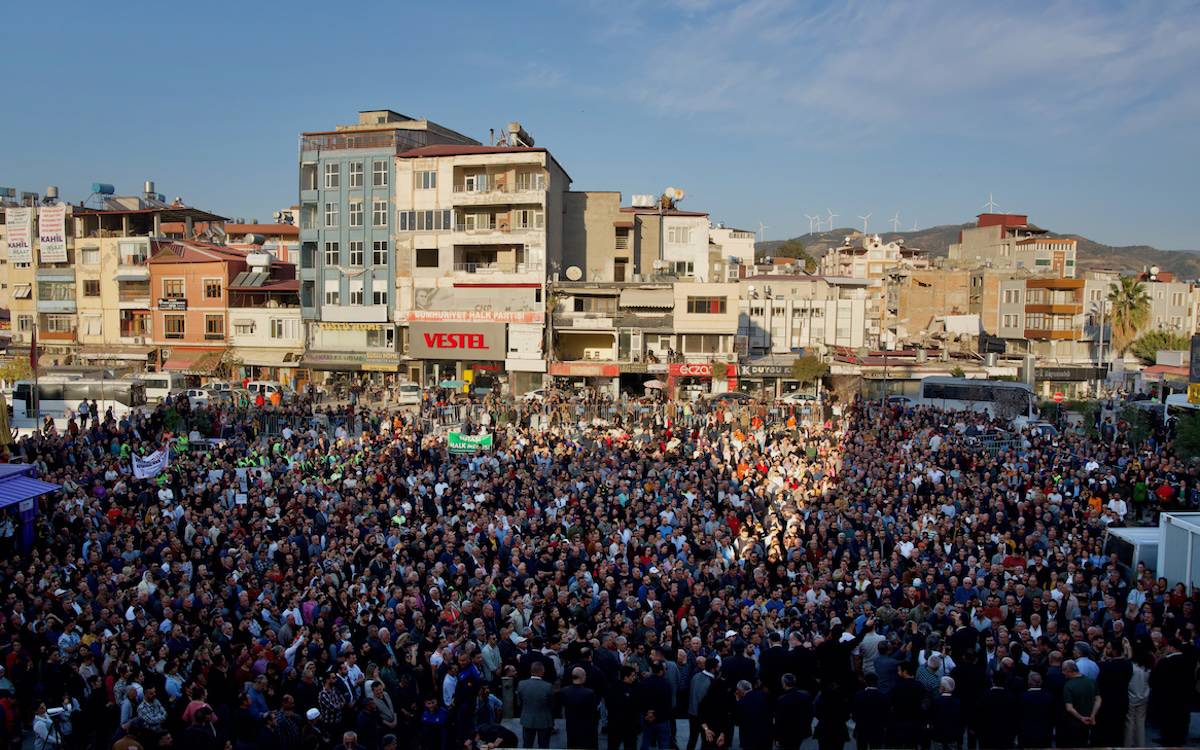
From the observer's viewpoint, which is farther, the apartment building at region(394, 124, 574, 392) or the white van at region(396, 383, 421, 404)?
the apartment building at region(394, 124, 574, 392)

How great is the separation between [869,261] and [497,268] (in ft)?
153

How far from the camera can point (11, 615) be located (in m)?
11.0

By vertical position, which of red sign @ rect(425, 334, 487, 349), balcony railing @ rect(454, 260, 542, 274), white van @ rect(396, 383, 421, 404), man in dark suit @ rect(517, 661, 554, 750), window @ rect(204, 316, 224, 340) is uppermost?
balcony railing @ rect(454, 260, 542, 274)

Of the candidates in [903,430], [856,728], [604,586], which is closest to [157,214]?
[903,430]

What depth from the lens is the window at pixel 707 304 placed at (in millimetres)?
43656

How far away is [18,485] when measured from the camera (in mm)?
15523

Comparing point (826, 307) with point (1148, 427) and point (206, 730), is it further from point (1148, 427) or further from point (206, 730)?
point (206, 730)

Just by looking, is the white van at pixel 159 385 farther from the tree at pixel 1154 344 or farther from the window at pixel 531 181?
the tree at pixel 1154 344

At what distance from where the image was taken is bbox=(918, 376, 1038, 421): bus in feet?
114

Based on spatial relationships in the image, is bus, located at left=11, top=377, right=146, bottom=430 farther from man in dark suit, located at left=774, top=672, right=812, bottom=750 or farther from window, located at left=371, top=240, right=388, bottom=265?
man in dark suit, located at left=774, top=672, right=812, bottom=750

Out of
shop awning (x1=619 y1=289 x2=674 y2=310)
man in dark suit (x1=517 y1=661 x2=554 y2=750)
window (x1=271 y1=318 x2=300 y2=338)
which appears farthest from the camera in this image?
window (x1=271 y1=318 x2=300 y2=338)

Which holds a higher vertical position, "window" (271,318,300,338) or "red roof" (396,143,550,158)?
"red roof" (396,143,550,158)

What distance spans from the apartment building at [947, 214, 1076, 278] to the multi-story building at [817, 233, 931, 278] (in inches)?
158

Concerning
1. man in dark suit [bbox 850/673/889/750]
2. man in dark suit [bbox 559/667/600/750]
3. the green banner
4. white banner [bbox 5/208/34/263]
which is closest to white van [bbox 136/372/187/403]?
the green banner
